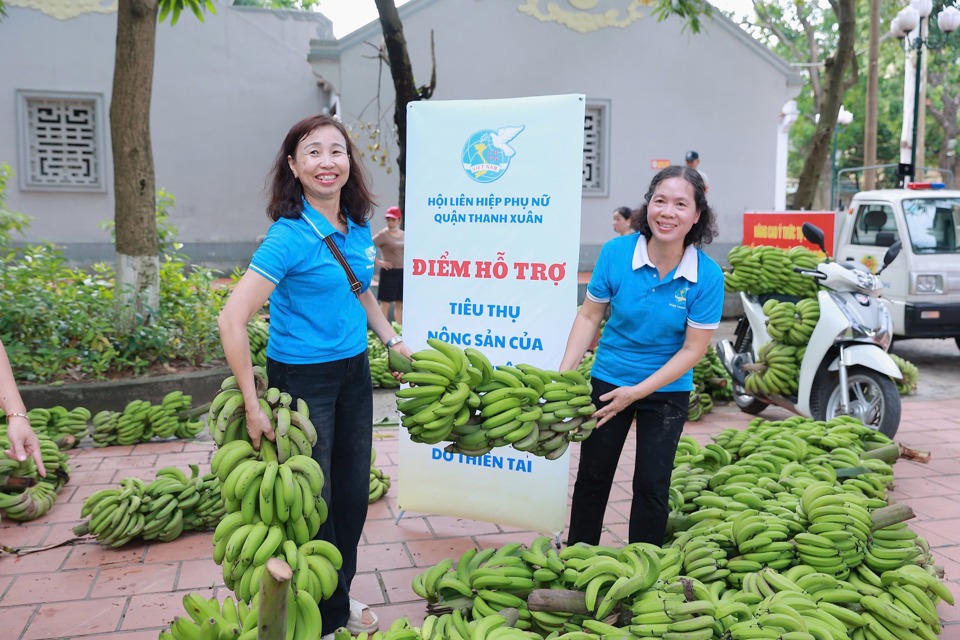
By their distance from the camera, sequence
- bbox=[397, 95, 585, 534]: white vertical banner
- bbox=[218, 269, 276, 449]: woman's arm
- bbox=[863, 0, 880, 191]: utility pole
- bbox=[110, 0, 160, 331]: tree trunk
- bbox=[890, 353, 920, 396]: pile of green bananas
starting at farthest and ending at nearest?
bbox=[863, 0, 880, 191]: utility pole < bbox=[890, 353, 920, 396]: pile of green bananas < bbox=[110, 0, 160, 331]: tree trunk < bbox=[397, 95, 585, 534]: white vertical banner < bbox=[218, 269, 276, 449]: woman's arm

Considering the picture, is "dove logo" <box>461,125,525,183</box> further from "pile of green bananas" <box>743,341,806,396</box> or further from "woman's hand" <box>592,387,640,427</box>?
"pile of green bananas" <box>743,341,806,396</box>

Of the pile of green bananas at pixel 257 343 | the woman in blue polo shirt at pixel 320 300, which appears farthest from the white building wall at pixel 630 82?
the woman in blue polo shirt at pixel 320 300

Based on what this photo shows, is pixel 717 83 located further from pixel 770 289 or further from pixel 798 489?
pixel 798 489

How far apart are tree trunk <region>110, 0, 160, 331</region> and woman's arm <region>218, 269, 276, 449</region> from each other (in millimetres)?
4738

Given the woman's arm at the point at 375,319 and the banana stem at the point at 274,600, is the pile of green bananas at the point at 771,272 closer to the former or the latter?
the woman's arm at the point at 375,319

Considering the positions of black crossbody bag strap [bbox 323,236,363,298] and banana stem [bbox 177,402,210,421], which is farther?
banana stem [bbox 177,402,210,421]

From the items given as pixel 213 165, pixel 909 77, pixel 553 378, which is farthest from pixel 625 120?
pixel 553 378

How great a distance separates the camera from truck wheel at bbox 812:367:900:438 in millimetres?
5438

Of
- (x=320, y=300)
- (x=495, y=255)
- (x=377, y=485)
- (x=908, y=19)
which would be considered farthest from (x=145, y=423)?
(x=908, y=19)

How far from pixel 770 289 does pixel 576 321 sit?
356cm

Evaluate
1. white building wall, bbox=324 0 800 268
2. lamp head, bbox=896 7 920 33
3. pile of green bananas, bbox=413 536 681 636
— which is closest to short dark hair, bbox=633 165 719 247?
pile of green bananas, bbox=413 536 681 636

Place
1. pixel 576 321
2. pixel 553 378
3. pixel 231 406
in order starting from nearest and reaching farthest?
1. pixel 231 406
2. pixel 553 378
3. pixel 576 321

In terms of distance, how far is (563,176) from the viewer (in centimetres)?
387

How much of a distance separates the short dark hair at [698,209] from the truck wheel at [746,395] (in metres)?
3.73
